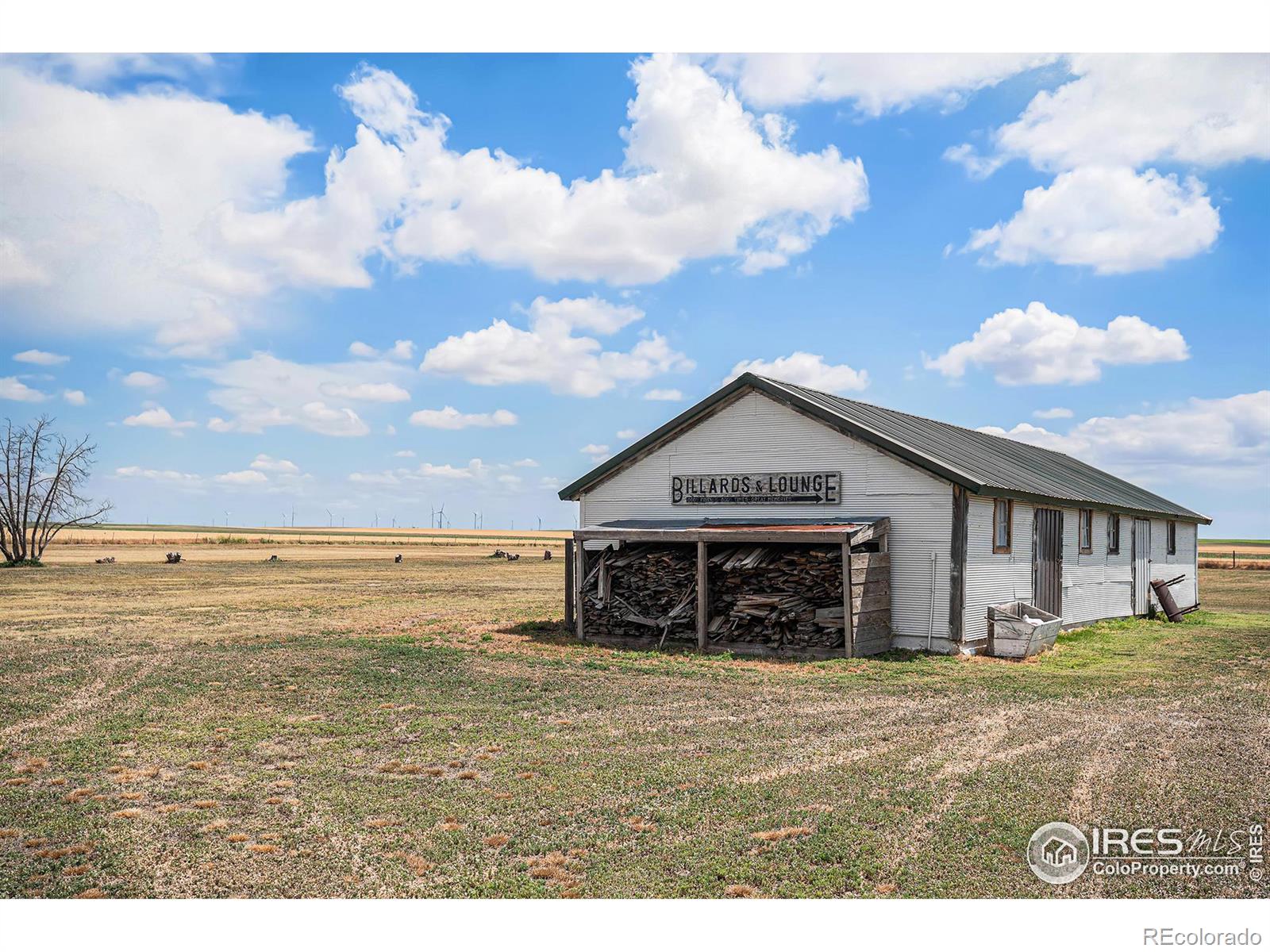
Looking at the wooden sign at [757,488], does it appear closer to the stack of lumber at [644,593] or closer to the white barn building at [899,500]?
the white barn building at [899,500]

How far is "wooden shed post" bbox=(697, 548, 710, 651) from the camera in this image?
18844 millimetres

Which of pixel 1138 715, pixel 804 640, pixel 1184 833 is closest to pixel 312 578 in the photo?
pixel 804 640

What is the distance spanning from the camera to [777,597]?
18547 mm

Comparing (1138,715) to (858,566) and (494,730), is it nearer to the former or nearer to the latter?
(858,566)

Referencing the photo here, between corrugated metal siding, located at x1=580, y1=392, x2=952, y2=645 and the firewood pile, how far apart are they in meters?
1.67

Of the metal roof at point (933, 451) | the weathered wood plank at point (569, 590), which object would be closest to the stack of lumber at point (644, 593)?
the weathered wood plank at point (569, 590)

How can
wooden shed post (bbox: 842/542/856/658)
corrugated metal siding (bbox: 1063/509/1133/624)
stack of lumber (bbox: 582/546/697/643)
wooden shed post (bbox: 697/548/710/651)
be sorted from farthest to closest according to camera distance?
1. corrugated metal siding (bbox: 1063/509/1133/624)
2. stack of lumber (bbox: 582/546/697/643)
3. wooden shed post (bbox: 697/548/710/651)
4. wooden shed post (bbox: 842/542/856/658)

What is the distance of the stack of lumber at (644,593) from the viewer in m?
19.8

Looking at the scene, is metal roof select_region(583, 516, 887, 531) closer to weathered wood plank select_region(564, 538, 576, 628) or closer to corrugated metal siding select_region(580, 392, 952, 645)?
corrugated metal siding select_region(580, 392, 952, 645)

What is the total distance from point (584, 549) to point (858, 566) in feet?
21.0

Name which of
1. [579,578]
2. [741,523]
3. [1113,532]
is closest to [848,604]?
[741,523]

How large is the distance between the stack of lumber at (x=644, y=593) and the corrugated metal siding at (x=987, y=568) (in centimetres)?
555

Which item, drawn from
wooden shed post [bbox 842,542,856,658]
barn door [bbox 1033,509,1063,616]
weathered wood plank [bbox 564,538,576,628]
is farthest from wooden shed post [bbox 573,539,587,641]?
barn door [bbox 1033,509,1063,616]

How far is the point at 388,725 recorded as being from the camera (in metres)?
11.6
